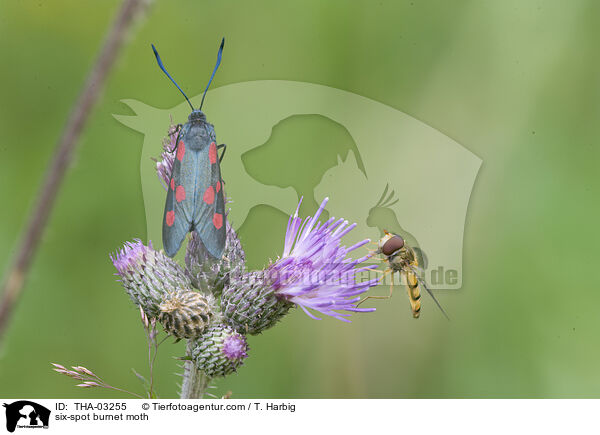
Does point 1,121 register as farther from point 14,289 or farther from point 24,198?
point 14,289

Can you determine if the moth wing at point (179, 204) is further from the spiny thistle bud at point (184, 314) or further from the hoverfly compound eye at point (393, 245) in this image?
the hoverfly compound eye at point (393, 245)

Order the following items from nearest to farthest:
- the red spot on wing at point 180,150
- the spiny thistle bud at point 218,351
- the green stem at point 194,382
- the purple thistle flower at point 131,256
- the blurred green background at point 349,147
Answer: the spiny thistle bud at point 218,351, the green stem at point 194,382, the purple thistle flower at point 131,256, the red spot on wing at point 180,150, the blurred green background at point 349,147

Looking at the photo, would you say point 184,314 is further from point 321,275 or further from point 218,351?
point 321,275

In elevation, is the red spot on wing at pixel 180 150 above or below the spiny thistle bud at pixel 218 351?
above

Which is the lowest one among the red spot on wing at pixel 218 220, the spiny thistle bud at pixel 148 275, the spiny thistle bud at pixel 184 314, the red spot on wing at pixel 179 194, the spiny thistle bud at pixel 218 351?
the spiny thistle bud at pixel 218 351

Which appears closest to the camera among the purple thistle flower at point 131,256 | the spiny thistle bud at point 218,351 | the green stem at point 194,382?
the spiny thistle bud at point 218,351
